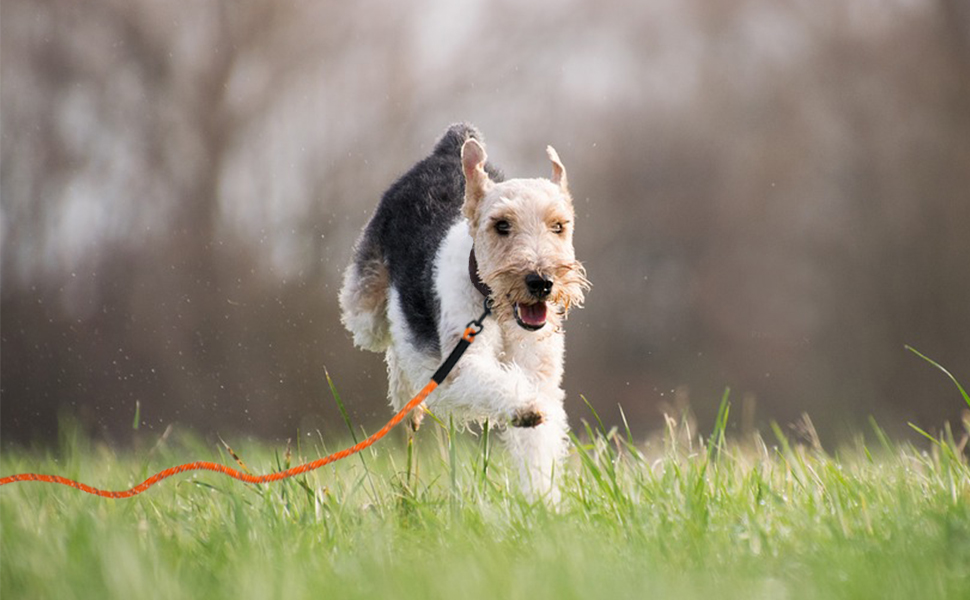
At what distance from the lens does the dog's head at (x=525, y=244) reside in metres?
3.39

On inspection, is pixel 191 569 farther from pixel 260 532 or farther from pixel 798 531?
pixel 798 531

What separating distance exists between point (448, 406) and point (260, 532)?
1.27 meters

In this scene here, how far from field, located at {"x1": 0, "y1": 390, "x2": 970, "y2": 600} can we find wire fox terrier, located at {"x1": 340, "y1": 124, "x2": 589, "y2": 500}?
26 centimetres

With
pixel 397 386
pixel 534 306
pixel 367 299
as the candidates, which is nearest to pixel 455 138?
pixel 367 299

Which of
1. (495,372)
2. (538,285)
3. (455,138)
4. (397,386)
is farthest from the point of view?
(397,386)

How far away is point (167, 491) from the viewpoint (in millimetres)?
3457

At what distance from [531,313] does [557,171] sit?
772 millimetres

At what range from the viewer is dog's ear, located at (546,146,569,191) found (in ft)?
12.6

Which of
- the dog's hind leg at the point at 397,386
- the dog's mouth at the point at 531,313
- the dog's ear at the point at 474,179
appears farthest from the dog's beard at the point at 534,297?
the dog's hind leg at the point at 397,386

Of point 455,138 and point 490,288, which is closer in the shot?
point 490,288

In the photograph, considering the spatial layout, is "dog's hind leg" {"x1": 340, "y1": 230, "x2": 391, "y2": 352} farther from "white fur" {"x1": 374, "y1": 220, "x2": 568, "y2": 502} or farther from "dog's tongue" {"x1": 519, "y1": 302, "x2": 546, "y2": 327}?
"dog's tongue" {"x1": 519, "y1": 302, "x2": 546, "y2": 327}

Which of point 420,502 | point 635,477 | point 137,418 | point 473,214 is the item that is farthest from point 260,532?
point 473,214

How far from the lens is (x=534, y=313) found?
3.42 m

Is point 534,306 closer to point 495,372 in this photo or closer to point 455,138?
point 495,372
